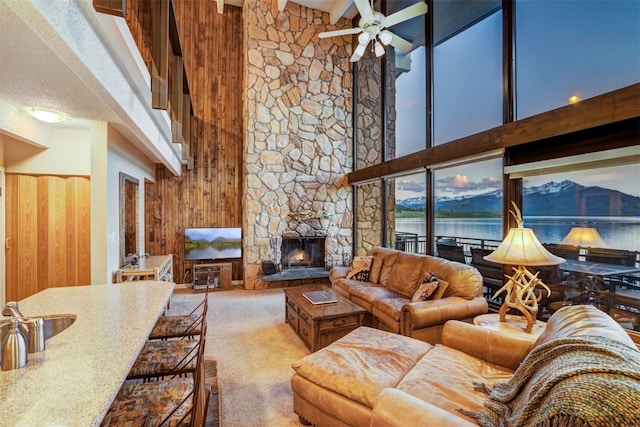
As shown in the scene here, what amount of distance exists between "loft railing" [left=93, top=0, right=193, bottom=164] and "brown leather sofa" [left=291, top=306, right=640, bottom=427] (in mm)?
2365

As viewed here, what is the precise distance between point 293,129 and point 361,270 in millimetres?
3494

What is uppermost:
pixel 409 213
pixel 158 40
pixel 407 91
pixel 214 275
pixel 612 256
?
pixel 407 91

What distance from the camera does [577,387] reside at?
0.91m

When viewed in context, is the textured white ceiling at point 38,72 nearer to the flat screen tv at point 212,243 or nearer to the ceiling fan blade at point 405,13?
the ceiling fan blade at point 405,13

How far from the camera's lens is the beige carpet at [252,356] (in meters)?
2.28

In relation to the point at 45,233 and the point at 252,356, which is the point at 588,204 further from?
the point at 45,233

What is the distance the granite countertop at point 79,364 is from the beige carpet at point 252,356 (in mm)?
1036

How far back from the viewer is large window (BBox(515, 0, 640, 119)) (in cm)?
251

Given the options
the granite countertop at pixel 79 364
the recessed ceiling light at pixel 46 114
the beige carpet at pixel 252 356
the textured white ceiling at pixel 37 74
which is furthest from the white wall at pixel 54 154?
the granite countertop at pixel 79 364

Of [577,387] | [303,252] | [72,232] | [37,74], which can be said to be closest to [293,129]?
[303,252]

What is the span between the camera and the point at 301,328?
138 inches

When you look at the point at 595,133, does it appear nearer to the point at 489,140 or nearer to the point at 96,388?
the point at 489,140

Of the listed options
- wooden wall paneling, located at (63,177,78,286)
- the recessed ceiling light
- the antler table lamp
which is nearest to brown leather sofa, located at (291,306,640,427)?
the antler table lamp

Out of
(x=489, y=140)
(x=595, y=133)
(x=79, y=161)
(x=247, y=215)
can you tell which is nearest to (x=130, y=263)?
(x=79, y=161)
